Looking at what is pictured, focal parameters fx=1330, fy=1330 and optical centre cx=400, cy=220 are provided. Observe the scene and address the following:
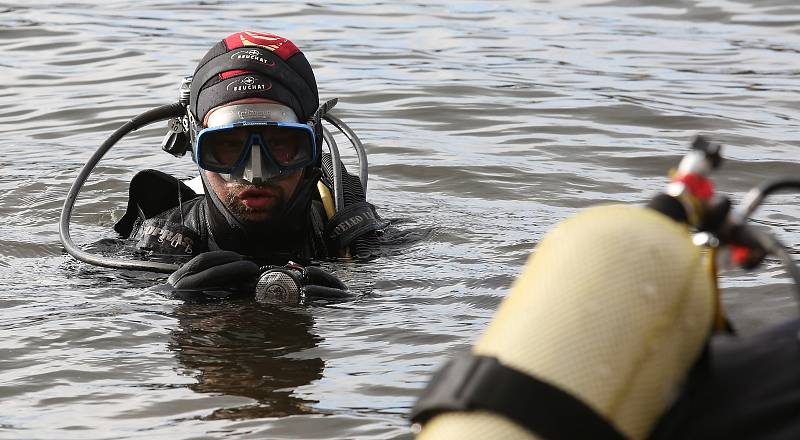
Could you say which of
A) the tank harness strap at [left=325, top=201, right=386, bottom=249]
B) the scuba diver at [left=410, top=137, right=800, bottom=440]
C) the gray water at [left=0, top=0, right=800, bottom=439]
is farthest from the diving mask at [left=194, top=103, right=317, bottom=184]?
the scuba diver at [left=410, top=137, right=800, bottom=440]

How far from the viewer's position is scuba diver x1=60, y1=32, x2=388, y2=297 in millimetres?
4801

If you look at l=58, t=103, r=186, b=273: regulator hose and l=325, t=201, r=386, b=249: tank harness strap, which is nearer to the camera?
l=58, t=103, r=186, b=273: regulator hose

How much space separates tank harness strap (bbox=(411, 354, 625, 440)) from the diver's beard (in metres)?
3.16

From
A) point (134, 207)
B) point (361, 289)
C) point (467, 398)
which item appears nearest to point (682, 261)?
point (467, 398)

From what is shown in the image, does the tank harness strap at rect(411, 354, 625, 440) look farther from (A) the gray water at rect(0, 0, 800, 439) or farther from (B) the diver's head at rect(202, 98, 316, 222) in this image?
(B) the diver's head at rect(202, 98, 316, 222)

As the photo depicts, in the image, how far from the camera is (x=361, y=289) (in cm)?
488


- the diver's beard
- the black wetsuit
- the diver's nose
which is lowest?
the black wetsuit

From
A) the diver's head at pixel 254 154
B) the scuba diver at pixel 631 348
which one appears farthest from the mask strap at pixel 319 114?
the scuba diver at pixel 631 348

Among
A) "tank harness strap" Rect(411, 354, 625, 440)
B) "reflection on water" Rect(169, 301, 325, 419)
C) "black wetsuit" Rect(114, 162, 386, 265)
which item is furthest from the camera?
"black wetsuit" Rect(114, 162, 386, 265)

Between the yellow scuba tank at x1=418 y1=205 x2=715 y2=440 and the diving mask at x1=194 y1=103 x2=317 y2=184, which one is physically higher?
the yellow scuba tank at x1=418 y1=205 x2=715 y2=440

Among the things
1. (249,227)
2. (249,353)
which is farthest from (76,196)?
(249,353)

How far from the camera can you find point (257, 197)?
496 centimetres

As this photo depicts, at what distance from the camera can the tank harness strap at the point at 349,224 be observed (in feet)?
17.0

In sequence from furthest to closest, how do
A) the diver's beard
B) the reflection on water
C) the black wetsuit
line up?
the black wetsuit → the diver's beard → the reflection on water
